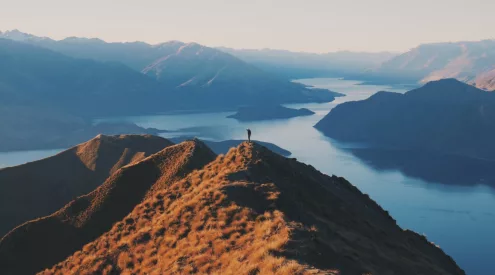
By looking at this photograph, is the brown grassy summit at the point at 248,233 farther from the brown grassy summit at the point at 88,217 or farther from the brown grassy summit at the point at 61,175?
the brown grassy summit at the point at 61,175

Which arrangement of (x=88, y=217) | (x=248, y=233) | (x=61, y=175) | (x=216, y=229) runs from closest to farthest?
1. (x=248, y=233)
2. (x=216, y=229)
3. (x=88, y=217)
4. (x=61, y=175)

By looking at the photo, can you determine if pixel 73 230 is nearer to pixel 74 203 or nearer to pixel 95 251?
pixel 74 203

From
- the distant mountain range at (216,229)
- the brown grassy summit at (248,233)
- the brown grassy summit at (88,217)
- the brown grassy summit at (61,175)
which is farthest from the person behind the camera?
the brown grassy summit at (61,175)

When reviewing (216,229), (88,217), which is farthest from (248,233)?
(88,217)

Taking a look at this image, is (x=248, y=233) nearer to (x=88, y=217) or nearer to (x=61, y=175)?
(x=88, y=217)

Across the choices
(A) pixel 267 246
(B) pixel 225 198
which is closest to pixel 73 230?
(B) pixel 225 198

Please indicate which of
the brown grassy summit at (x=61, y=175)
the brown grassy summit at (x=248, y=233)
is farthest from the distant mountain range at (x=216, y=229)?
the brown grassy summit at (x=61, y=175)
